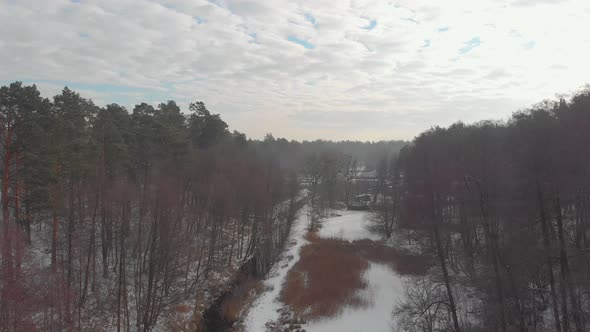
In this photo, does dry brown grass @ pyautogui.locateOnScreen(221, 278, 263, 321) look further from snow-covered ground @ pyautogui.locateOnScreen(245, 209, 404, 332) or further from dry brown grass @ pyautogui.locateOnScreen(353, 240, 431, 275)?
dry brown grass @ pyautogui.locateOnScreen(353, 240, 431, 275)

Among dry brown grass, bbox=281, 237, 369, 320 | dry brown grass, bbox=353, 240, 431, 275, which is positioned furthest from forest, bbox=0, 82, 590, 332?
dry brown grass, bbox=281, 237, 369, 320

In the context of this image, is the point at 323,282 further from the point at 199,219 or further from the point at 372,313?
the point at 199,219

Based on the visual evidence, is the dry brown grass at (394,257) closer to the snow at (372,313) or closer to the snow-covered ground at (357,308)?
the snow-covered ground at (357,308)

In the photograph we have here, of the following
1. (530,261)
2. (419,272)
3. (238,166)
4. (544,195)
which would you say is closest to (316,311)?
(419,272)

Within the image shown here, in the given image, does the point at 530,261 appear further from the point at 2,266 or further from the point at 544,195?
the point at 2,266

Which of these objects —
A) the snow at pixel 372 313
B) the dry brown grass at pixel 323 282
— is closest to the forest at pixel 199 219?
the snow at pixel 372 313
